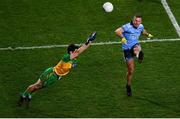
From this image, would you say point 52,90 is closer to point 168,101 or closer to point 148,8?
point 168,101

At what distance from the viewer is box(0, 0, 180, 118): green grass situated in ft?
54.1

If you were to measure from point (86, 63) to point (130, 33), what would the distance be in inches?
130

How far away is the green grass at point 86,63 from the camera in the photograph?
16484 mm

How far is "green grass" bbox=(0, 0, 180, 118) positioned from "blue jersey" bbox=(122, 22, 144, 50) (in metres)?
1.52

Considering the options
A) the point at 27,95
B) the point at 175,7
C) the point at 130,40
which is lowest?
the point at 27,95

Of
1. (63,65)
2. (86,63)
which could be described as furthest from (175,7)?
(63,65)

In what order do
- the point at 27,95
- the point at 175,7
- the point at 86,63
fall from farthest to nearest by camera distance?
the point at 175,7 → the point at 86,63 → the point at 27,95

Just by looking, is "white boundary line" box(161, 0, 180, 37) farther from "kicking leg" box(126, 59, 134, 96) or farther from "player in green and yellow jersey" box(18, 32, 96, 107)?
"player in green and yellow jersey" box(18, 32, 96, 107)

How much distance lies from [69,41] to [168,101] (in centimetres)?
572

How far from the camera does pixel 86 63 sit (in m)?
19.6

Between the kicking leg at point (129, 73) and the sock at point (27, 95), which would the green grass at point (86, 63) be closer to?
the kicking leg at point (129, 73)

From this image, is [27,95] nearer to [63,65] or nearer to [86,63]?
[63,65]

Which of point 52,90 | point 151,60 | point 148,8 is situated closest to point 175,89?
point 151,60

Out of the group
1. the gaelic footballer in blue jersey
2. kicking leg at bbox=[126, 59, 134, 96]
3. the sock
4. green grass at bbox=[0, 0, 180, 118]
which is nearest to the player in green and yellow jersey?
the sock
